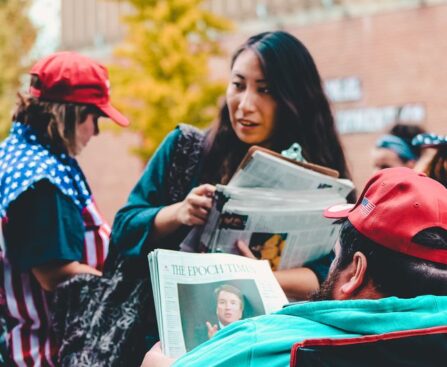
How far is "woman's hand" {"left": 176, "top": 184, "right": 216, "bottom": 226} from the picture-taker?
6.93ft

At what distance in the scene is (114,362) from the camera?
213cm

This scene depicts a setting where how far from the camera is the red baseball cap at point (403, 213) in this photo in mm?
1456

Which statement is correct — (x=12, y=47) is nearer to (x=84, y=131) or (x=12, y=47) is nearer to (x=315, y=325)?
(x=84, y=131)

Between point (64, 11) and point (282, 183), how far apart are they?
69.6ft

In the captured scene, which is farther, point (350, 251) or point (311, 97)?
point (311, 97)

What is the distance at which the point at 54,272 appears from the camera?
2.33 metres

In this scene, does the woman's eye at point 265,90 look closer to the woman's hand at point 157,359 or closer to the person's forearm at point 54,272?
the person's forearm at point 54,272

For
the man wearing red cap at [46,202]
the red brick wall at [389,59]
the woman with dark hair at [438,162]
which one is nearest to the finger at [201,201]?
the man wearing red cap at [46,202]

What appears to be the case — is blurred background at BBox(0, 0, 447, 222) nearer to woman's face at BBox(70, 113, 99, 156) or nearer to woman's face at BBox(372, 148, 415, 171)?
woman's face at BBox(372, 148, 415, 171)

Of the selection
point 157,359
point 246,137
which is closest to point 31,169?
point 246,137

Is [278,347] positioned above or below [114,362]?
above

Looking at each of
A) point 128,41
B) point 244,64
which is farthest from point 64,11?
point 244,64

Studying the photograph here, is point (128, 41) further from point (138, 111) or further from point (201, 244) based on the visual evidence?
point (201, 244)

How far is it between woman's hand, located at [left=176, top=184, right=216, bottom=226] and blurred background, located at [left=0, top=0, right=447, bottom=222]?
1018 centimetres
